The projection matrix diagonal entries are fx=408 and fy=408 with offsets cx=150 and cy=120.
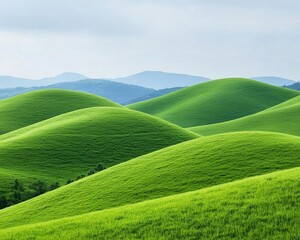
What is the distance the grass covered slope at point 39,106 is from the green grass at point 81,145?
1116 inches

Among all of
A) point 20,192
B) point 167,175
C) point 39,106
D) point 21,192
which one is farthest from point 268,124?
point 167,175

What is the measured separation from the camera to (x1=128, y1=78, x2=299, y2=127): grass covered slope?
522ft

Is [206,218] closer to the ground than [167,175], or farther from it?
farther from it

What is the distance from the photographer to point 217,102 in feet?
560

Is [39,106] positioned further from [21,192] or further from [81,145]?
[21,192]

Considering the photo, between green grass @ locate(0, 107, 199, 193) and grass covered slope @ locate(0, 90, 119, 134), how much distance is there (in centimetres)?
2836

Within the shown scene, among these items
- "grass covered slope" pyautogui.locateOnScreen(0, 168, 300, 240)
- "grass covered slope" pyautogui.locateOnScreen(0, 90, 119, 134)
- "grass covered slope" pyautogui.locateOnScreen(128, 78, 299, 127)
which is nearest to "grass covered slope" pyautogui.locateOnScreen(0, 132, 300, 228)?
"grass covered slope" pyautogui.locateOnScreen(0, 168, 300, 240)

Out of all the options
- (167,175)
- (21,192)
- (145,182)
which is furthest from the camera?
(21,192)

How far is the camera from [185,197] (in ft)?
65.7

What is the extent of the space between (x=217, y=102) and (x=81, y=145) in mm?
114853

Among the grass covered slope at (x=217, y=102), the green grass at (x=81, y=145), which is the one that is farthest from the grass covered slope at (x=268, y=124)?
the grass covered slope at (x=217, y=102)

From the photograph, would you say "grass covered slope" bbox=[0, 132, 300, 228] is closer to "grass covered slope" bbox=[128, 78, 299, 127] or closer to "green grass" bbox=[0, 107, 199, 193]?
"green grass" bbox=[0, 107, 199, 193]

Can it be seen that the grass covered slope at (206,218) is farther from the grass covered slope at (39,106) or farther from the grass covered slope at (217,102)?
the grass covered slope at (217,102)

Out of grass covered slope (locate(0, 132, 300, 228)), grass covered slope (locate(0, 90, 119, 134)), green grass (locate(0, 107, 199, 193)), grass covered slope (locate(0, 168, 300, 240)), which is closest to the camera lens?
grass covered slope (locate(0, 168, 300, 240))
